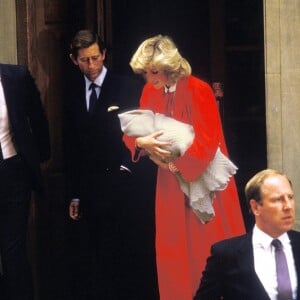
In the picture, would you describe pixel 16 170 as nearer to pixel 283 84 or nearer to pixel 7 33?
pixel 7 33

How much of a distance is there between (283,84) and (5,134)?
1.92 metres

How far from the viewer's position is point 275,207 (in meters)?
6.09

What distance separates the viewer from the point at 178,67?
7.51 m

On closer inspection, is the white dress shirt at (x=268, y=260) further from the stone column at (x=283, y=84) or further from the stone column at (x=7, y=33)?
the stone column at (x=7, y=33)

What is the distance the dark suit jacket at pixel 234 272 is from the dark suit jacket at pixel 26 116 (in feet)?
6.72

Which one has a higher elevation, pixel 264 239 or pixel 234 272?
pixel 264 239

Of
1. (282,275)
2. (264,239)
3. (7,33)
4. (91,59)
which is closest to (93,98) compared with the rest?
(91,59)

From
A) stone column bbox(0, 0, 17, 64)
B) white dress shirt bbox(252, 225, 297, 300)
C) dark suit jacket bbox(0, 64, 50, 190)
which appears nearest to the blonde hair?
dark suit jacket bbox(0, 64, 50, 190)

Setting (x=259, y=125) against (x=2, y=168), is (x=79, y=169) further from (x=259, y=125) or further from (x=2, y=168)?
(x=259, y=125)

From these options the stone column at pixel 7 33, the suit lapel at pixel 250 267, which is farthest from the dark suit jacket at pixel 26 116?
the suit lapel at pixel 250 267

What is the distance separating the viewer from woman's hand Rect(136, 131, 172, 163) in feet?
24.8

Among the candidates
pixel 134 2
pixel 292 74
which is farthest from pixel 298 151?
pixel 134 2

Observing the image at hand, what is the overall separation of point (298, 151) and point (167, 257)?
1.20 metres

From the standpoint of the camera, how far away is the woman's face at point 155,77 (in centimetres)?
752
